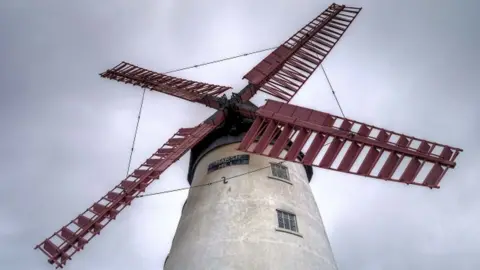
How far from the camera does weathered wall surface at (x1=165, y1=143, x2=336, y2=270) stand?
11.8 meters

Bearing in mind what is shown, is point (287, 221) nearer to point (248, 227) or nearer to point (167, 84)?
point (248, 227)

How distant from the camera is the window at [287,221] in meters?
12.8

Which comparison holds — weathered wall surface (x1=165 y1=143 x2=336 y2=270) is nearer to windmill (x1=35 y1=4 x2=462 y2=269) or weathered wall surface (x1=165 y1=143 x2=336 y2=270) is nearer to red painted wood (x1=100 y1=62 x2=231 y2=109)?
windmill (x1=35 y1=4 x2=462 y2=269)

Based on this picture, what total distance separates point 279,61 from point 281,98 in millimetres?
2582

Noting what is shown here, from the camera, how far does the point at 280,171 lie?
15.1 metres

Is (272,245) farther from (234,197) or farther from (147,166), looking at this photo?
(147,166)

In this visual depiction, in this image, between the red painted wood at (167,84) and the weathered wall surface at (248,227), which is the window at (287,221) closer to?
the weathered wall surface at (248,227)

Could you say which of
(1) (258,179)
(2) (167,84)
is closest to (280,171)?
(1) (258,179)

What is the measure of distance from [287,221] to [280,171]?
8.38ft

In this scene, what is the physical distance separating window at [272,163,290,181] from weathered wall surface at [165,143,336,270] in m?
0.23

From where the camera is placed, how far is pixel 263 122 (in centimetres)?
1430

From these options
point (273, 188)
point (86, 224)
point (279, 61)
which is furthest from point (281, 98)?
point (86, 224)

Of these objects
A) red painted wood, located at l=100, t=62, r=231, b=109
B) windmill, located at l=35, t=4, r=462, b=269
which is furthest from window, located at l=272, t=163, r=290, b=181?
red painted wood, located at l=100, t=62, r=231, b=109

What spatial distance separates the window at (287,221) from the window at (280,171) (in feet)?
6.09
